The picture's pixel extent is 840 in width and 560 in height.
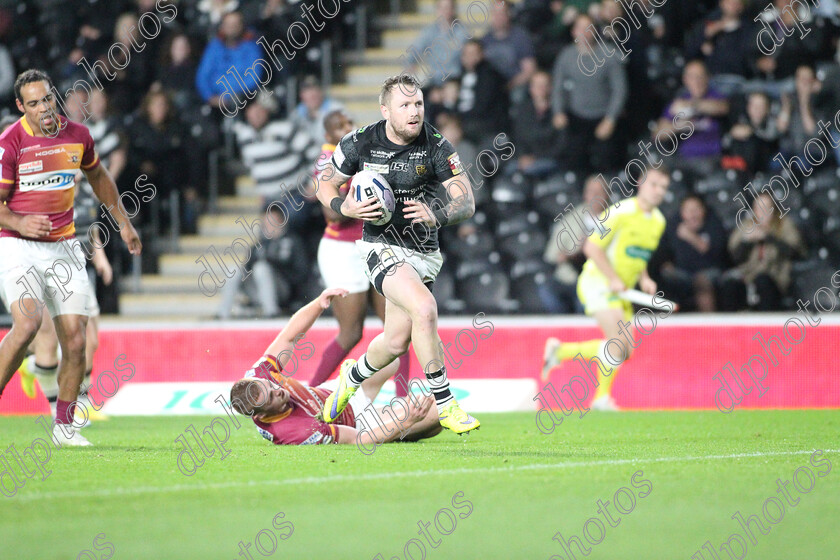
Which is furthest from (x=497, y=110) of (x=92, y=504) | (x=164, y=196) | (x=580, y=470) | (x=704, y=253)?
(x=92, y=504)

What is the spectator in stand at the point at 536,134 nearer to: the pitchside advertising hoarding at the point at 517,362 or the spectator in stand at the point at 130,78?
the pitchside advertising hoarding at the point at 517,362

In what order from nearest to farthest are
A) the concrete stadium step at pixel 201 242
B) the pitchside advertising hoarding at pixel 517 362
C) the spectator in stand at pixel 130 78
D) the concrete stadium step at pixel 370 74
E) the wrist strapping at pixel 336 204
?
the wrist strapping at pixel 336 204, the pitchside advertising hoarding at pixel 517 362, the concrete stadium step at pixel 201 242, the spectator in stand at pixel 130 78, the concrete stadium step at pixel 370 74

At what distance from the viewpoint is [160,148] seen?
14805mm

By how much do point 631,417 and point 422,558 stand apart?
21.7 feet

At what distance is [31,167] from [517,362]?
5.77m

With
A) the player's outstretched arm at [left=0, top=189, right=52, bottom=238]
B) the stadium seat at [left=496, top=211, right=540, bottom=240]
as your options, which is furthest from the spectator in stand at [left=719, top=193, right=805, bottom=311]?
the player's outstretched arm at [left=0, top=189, right=52, bottom=238]

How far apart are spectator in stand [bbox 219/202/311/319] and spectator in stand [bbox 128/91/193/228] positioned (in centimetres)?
186

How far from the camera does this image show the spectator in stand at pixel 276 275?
44.4 ft

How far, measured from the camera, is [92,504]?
16.5 feet

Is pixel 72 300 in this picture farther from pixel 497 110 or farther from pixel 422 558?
pixel 497 110

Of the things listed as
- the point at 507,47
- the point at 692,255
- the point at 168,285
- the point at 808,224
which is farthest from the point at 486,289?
the point at 168,285

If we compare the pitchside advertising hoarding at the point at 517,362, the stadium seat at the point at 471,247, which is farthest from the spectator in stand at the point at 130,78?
the stadium seat at the point at 471,247

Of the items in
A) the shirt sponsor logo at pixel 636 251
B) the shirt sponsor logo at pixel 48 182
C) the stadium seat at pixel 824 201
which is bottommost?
the shirt sponsor logo at pixel 636 251

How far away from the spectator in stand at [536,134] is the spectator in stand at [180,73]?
14.1 feet
